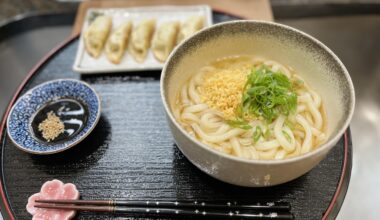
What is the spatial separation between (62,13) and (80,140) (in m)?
1.45

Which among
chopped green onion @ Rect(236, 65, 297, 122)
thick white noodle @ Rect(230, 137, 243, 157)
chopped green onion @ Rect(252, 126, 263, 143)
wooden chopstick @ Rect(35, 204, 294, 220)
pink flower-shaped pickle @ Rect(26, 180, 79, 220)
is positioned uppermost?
chopped green onion @ Rect(236, 65, 297, 122)

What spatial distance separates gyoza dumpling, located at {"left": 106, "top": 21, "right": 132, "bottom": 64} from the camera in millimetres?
2020

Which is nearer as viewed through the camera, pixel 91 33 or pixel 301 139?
pixel 301 139

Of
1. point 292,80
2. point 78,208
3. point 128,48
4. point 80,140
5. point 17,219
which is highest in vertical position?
point 292,80

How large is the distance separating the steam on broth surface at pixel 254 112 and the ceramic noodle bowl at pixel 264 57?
0.05m

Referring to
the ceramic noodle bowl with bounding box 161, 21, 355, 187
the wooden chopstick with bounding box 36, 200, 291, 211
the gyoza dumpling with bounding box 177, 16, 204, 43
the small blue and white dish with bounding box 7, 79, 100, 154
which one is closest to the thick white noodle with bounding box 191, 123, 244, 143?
the ceramic noodle bowl with bounding box 161, 21, 355, 187

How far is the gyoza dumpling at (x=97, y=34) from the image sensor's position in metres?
2.03

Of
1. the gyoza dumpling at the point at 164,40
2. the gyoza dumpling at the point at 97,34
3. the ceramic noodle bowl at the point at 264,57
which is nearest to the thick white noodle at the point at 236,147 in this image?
the ceramic noodle bowl at the point at 264,57

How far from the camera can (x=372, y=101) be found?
91.0 inches

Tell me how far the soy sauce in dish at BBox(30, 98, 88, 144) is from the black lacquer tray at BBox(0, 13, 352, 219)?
0.08m

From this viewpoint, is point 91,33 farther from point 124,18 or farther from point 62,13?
point 62,13

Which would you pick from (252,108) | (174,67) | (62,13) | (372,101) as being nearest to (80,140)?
(174,67)

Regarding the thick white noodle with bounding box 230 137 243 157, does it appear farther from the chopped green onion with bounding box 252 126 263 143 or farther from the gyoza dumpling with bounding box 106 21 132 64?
the gyoza dumpling with bounding box 106 21 132 64

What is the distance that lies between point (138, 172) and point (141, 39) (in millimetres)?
964
